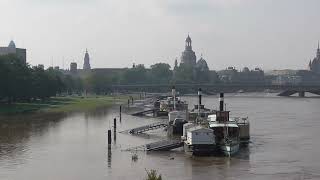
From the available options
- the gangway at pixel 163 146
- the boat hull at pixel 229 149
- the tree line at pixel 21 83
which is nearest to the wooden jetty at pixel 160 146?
the gangway at pixel 163 146

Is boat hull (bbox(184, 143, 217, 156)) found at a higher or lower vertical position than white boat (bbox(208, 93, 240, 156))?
lower

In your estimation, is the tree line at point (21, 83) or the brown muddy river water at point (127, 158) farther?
the tree line at point (21, 83)

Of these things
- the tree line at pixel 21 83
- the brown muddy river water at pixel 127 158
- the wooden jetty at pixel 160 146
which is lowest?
the brown muddy river water at pixel 127 158

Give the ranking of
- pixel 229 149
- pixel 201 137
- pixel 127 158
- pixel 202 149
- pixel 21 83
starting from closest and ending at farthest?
1. pixel 127 158
2. pixel 229 149
3. pixel 202 149
4. pixel 201 137
5. pixel 21 83

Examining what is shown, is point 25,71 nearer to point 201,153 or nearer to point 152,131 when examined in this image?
point 152,131

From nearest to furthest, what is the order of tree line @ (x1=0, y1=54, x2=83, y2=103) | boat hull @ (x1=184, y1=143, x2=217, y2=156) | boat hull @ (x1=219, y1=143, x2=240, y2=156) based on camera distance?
boat hull @ (x1=219, y1=143, x2=240, y2=156), boat hull @ (x1=184, y1=143, x2=217, y2=156), tree line @ (x1=0, y1=54, x2=83, y2=103)

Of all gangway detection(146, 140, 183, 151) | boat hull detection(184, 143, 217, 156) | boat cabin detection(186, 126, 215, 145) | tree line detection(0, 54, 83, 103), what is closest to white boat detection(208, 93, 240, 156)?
boat hull detection(184, 143, 217, 156)

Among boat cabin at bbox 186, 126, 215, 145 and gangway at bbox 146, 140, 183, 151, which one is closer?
boat cabin at bbox 186, 126, 215, 145

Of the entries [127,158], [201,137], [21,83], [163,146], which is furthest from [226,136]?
[21,83]

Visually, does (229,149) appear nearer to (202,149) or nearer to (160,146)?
(202,149)

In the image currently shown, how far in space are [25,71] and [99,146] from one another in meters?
64.1

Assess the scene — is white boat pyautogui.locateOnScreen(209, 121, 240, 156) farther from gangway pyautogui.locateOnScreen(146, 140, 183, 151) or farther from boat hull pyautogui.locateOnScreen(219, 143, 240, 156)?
gangway pyautogui.locateOnScreen(146, 140, 183, 151)

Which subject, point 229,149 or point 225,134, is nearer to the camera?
point 229,149

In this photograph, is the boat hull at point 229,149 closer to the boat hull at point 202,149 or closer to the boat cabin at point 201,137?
the boat hull at point 202,149
